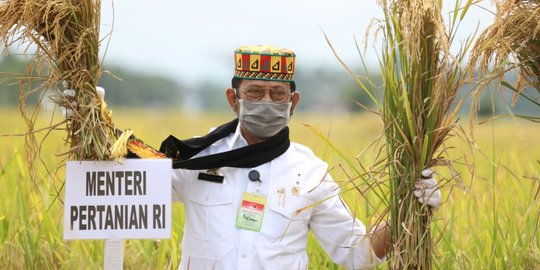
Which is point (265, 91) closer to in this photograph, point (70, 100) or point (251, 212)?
point (251, 212)

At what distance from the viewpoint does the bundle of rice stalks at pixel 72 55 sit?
329 centimetres

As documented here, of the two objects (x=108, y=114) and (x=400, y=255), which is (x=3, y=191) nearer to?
(x=108, y=114)

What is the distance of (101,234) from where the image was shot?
3348 millimetres

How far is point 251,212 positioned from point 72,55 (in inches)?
35.0

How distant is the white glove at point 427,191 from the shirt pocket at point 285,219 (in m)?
0.43

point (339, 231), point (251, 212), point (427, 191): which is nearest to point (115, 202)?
point (251, 212)

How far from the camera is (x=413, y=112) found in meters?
3.33

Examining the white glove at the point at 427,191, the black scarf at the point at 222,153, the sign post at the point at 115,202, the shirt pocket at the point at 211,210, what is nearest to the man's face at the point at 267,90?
the black scarf at the point at 222,153

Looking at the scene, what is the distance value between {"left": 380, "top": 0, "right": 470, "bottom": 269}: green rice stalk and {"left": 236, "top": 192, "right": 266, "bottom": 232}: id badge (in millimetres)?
498

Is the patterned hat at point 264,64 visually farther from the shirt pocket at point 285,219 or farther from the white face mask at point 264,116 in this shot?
the shirt pocket at point 285,219

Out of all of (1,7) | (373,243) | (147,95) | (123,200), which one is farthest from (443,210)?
(147,95)

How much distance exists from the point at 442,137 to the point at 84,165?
1317mm

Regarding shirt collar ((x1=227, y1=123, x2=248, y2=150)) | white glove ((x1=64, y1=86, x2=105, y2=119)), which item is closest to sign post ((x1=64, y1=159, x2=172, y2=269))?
white glove ((x1=64, y1=86, x2=105, y2=119))

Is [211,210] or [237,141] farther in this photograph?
[237,141]
